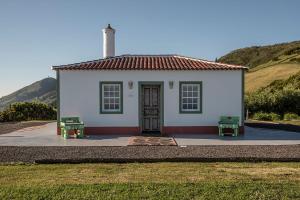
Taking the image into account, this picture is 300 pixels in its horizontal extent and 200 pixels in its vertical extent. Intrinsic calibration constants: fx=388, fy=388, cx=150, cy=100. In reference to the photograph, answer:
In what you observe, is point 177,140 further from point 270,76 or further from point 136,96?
point 270,76

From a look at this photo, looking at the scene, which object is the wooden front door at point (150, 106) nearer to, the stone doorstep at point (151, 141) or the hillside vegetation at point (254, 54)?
the stone doorstep at point (151, 141)

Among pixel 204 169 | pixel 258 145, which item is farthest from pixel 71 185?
pixel 258 145

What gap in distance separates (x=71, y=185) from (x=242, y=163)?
477cm

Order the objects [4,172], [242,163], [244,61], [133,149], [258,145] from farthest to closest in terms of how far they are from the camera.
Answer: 1. [244,61]
2. [258,145]
3. [133,149]
4. [242,163]
5. [4,172]

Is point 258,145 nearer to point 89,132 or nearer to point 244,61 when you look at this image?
point 89,132

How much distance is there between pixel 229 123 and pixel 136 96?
4230 millimetres

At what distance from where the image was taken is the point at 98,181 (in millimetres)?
8023

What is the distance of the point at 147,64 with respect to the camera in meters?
18.0

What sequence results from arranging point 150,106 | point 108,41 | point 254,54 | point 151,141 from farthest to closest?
point 254,54
point 108,41
point 150,106
point 151,141

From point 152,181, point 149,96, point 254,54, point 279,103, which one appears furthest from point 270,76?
point 152,181

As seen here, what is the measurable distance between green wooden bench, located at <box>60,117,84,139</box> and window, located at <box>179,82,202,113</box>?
4.48 meters

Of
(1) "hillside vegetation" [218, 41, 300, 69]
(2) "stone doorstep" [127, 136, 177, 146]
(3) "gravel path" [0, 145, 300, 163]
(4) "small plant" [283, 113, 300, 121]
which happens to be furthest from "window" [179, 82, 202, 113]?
(1) "hillside vegetation" [218, 41, 300, 69]

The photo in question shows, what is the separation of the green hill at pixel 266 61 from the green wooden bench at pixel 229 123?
4218 cm

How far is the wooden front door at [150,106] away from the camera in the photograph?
1748 cm
